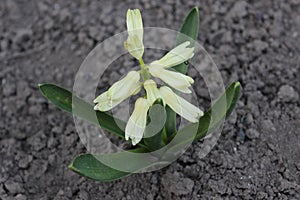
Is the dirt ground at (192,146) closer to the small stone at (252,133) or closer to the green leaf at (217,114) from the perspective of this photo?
the small stone at (252,133)

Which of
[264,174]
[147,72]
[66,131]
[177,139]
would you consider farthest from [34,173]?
[264,174]

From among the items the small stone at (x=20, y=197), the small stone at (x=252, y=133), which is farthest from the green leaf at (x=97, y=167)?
the small stone at (x=252, y=133)

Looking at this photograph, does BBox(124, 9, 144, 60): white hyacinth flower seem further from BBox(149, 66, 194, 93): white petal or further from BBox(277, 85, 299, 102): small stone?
BBox(277, 85, 299, 102): small stone

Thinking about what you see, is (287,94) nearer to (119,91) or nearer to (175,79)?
(175,79)

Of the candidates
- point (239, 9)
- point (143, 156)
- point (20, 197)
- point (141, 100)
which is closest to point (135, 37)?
point (141, 100)

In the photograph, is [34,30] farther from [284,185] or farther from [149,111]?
[284,185]

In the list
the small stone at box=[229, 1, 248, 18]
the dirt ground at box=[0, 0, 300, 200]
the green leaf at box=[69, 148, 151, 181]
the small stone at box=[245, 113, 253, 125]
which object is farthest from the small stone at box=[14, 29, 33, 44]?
the small stone at box=[245, 113, 253, 125]
